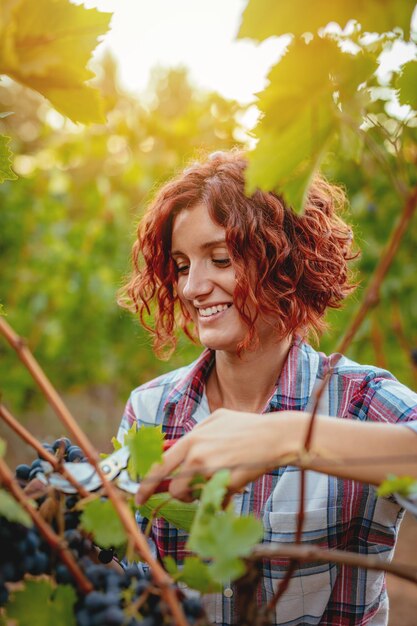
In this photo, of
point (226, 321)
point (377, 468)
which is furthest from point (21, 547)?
point (226, 321)

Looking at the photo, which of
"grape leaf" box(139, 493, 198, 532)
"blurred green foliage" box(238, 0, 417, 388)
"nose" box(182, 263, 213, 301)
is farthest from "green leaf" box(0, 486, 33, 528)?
"nose" box(182, 263, 213, 301)

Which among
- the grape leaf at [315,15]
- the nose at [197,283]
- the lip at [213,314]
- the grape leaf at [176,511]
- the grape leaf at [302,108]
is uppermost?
the grape leaf at [315,15]

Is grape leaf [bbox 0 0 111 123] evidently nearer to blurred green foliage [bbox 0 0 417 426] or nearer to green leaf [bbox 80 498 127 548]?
green leaf [bbox 80 498 127 548]

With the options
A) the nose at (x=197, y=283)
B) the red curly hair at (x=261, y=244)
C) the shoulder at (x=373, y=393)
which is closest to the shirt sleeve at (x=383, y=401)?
the shoulder at (x=373, y=393)

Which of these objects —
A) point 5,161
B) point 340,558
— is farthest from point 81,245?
point 340,558

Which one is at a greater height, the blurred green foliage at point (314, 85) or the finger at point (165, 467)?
the blurred green foliage at point (314, 85)

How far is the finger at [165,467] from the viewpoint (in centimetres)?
70

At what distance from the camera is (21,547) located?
64 centimetres

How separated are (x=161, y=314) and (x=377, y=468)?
1343 mm

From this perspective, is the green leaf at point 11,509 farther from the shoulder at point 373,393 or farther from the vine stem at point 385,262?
the shoulder at point 373,393

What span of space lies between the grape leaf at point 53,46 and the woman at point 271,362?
78 centimetres

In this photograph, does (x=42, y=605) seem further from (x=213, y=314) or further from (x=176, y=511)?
(x=213, y=314)

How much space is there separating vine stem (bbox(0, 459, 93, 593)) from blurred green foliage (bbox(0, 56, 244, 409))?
4.12 meters

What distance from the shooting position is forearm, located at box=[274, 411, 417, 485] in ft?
2.39
